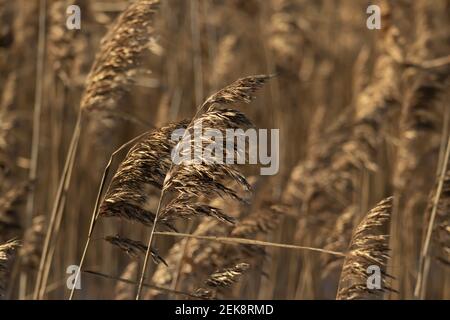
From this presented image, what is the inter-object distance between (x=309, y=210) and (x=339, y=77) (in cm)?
181

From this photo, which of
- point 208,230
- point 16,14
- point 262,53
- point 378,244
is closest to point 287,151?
point 262,53

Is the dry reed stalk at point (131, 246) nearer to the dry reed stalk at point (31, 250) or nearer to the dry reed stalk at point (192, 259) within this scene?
the dry reed stalk at point (192, 259)

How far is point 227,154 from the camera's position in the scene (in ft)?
6.51

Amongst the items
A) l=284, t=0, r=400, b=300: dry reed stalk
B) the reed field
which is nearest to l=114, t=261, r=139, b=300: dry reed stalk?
the reed field

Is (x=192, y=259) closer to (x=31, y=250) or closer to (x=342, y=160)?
(x=31, y=250)

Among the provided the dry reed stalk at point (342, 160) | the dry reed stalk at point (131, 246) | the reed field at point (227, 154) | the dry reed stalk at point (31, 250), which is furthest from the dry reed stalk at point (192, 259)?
the dry reed stalk at point (131, 246)

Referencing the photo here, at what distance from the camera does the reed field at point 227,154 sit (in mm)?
2088

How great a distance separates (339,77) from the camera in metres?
5.51

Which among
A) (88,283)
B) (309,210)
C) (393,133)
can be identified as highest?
(393,133)

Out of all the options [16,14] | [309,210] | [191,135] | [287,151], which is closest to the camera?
[191,135]

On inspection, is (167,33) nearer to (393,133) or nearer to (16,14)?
(16,14)

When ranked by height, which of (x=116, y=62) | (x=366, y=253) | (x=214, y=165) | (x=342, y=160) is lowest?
(x=366, y=253)

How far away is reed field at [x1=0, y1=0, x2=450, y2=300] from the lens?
2.09 meters

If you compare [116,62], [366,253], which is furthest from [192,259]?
[366,253]
